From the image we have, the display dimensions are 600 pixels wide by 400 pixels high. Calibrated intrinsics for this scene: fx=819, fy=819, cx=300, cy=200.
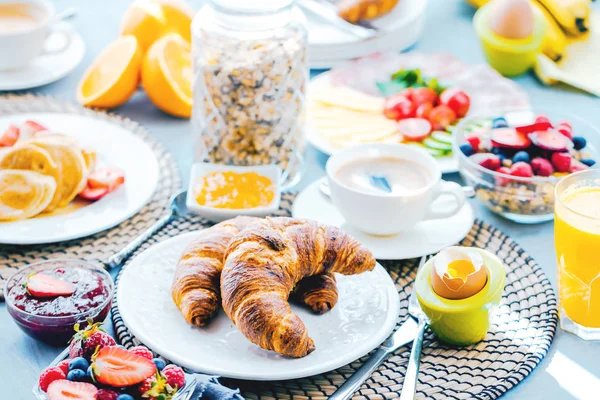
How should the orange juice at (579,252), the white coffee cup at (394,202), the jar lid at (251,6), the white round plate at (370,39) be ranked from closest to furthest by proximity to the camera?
the orange juice at (579,252), the white coffee cup at (394,202), the jar lid at (251,6), the white round plate at (370,39)

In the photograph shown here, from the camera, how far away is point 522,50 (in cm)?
218

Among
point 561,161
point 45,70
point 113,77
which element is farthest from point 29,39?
point 561,161

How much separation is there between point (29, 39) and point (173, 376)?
131 cm

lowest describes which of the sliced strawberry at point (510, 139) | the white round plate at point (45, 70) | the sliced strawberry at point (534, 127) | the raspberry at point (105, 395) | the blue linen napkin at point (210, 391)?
the white round plate at point (45, 70)

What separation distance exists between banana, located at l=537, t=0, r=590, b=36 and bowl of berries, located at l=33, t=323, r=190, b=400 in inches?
67.4

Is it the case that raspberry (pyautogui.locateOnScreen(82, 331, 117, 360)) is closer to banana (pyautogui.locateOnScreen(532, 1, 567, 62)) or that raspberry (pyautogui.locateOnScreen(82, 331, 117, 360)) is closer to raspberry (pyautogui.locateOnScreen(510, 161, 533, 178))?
raspberry (pyautogui.locateOnScreen(510, 161, 533, 178))

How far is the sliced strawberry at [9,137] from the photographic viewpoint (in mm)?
1753

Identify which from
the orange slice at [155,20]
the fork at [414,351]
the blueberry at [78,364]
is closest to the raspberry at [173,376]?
the blueberry at [78,364]

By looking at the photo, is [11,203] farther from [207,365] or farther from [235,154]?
[207,365]

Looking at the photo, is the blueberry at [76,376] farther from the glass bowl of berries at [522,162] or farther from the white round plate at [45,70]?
the white round plate at [45,70]

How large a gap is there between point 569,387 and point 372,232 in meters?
0.46

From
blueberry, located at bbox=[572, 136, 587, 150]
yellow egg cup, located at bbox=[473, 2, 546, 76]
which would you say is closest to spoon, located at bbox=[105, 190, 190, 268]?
blueberry, located at bbox=[572, 136, 587, 150]

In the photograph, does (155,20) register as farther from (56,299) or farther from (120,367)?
(120,367)

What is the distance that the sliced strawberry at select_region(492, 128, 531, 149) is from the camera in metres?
1.67
